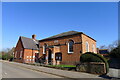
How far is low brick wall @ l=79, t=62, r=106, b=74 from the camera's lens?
12719 mm

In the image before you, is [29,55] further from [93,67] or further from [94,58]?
[93,67]

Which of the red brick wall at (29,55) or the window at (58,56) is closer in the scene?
the window at (58,56)

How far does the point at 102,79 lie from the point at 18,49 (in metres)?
32.3

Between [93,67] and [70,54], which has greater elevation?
[70,54]

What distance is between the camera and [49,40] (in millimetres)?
29734

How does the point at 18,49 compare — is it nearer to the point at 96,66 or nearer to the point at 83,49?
the point at 83,49

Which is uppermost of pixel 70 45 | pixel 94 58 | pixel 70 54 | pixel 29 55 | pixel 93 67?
pixel 70 45

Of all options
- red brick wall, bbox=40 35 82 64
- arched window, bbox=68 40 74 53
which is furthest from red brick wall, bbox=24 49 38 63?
arched window, bbox=68 40 74 53

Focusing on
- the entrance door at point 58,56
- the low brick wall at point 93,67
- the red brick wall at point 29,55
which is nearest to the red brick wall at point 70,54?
the entrance door at point 58,56

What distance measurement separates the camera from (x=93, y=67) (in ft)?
43.7

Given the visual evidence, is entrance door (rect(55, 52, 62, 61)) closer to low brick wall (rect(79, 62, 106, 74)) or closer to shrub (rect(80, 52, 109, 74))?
shrub (rect(80, 52, 109, 74))

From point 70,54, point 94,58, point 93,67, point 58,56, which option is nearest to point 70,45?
point 70,54

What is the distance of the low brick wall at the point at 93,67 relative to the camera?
12.7 metres

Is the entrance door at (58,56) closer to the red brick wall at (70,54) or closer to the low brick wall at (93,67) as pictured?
the red brick wall at (70,54)
